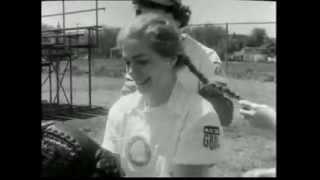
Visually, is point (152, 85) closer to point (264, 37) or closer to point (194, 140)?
point (194, 140)

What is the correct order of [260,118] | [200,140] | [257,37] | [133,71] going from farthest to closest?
[257,37] → [260,118] → [133,71] → [200,140]

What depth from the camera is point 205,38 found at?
171 centimetres

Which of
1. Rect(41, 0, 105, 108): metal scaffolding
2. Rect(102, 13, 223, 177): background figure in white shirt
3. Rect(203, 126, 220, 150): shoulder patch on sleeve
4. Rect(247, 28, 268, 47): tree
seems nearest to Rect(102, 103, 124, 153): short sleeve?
Rect(102, 13, 223, 177): background figure in white shirt

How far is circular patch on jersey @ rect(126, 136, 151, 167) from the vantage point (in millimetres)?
1584

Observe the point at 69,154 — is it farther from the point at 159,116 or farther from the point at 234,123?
the point at 234,123

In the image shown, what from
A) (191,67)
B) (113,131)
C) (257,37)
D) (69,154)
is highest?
(257,37)

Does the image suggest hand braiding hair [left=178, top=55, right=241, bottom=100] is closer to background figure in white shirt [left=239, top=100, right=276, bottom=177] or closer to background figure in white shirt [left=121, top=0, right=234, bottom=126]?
background figure in white shirt [left=121, top=0, right=234, bottom=126]

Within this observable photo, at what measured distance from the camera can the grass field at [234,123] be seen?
5.52ft

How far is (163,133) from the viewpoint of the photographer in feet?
5.18

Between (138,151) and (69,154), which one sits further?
(69,154)

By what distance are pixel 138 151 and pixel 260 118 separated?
19.7 inches

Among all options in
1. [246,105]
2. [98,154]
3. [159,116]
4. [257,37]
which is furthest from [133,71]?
[257,37]

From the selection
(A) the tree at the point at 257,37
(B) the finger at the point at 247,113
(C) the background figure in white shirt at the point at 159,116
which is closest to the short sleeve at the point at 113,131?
(C) the background figure in white shirt at the point at 159,116

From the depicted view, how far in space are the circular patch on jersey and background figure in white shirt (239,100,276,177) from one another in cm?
40
